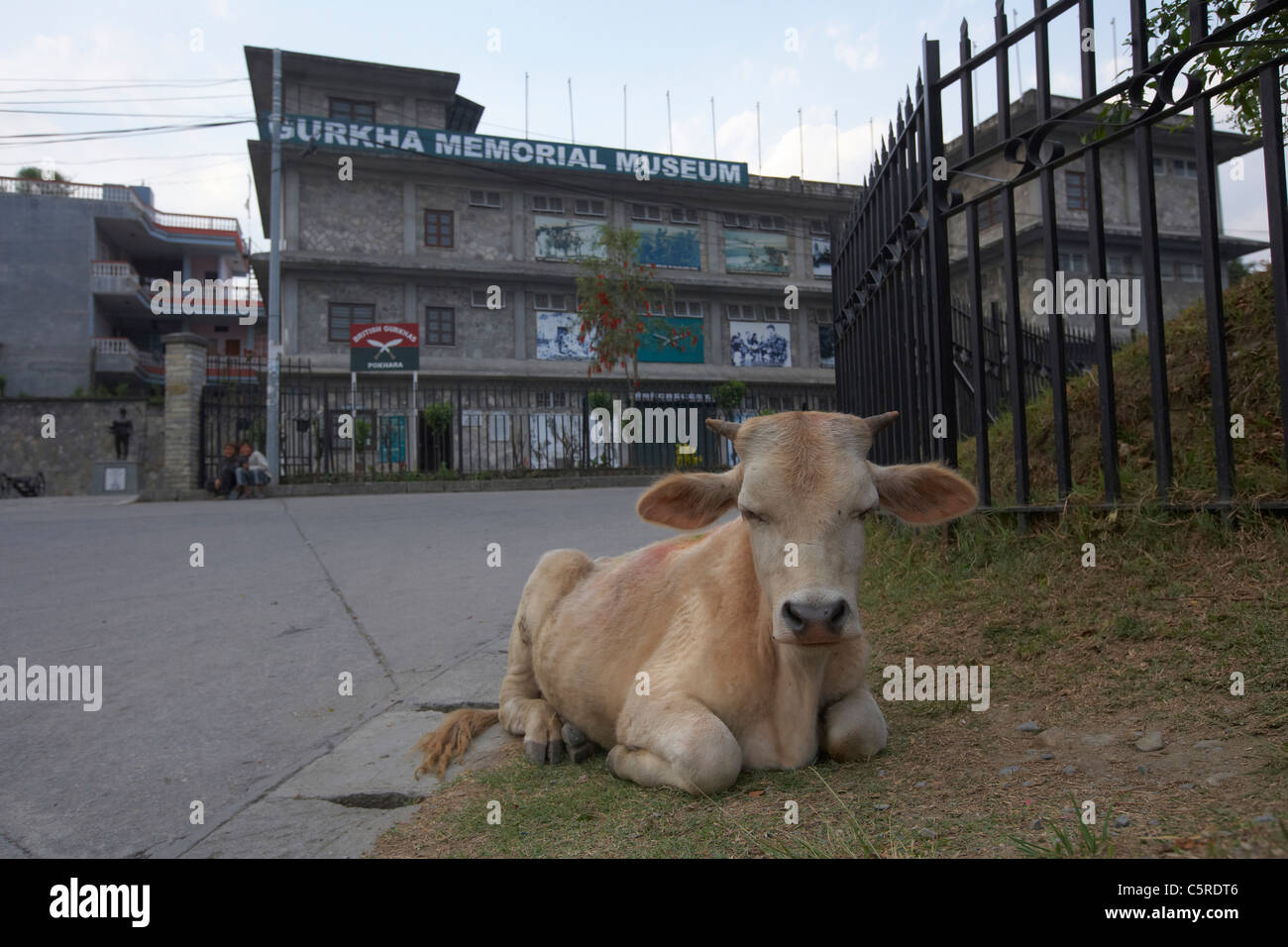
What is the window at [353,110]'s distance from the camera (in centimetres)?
3669

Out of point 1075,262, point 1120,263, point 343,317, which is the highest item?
point 1075,262

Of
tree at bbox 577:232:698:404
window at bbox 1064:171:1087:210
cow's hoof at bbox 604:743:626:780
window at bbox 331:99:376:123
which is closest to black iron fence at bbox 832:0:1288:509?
cow's hoof at bbox 604:743:626:780

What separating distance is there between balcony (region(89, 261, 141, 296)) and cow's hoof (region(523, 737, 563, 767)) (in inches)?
1797

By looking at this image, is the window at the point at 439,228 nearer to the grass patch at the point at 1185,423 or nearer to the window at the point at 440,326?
the window at the point at 440,326

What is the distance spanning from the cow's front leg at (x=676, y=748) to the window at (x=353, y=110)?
3884cm

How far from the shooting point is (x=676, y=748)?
2801 mm

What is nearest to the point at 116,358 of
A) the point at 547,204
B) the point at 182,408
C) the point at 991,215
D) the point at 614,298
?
the point at 547,204

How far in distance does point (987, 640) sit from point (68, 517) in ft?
47.7

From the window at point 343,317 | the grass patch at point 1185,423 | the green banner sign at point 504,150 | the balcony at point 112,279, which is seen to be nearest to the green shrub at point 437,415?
the window at point 343,317

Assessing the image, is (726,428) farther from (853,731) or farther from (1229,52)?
(1229,52)

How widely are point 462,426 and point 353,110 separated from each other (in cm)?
1810

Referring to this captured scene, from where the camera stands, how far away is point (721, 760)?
2762mm
